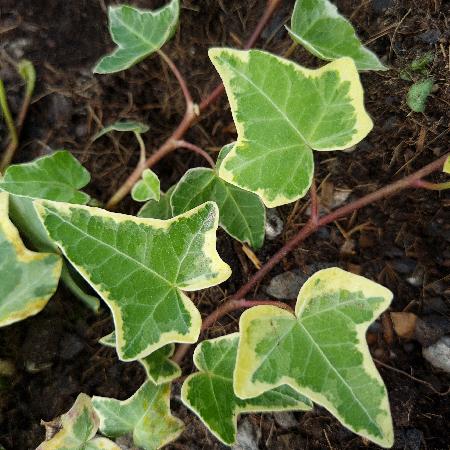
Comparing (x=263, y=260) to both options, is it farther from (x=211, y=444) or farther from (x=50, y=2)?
(x=50, y=2)

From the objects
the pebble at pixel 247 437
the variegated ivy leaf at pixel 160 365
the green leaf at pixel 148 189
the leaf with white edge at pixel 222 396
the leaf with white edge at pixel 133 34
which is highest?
the leaf with white edge at pixel 133 34

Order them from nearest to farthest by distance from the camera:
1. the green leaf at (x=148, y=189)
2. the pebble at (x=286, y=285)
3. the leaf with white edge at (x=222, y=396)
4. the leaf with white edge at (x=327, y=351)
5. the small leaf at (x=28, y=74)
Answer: the leaf with white edge at (x=327, y=351), the leaf with white edge at (x=222, y=396), the green leaf at (x=148, y=189), the pebble at (x=286, y=285), the small leaf at (x=28, y=74)

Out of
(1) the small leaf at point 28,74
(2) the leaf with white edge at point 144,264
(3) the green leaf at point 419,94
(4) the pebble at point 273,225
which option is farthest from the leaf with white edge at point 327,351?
(1) the small leaf at point 28,74

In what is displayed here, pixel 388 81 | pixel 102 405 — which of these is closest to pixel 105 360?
pixel 102 405

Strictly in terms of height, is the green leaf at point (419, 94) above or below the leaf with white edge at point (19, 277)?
above

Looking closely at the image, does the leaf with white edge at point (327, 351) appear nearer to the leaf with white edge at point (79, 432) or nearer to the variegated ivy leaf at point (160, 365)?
the variegated ivy leaf at point (160, 365)

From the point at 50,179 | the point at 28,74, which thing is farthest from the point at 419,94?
the point at 28,74

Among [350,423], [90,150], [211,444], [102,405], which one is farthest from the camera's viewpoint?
[90,150]
